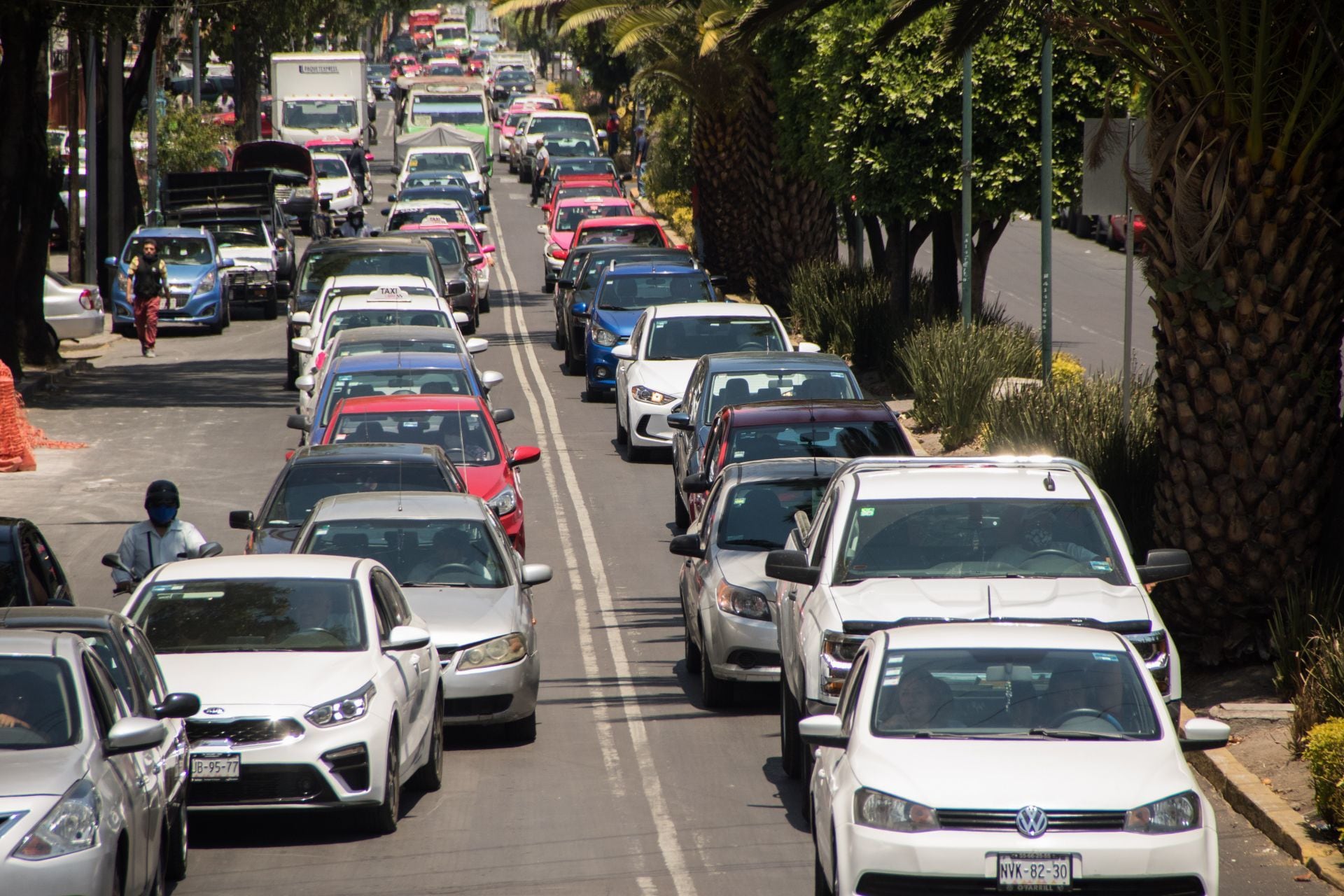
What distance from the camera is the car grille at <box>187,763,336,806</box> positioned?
31.9 ft

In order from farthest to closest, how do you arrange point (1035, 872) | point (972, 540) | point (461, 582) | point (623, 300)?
point (623, 300), point (461, 582), point (972, 540), point (1035, 872)

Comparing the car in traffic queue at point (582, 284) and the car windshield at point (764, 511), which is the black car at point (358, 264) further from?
the car windshield at point (764, 511)

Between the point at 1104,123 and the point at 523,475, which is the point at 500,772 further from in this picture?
the point at 523,475

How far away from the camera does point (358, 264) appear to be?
30.0m

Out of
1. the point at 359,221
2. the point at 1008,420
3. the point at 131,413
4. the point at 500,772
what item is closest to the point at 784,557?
the point at 500,772

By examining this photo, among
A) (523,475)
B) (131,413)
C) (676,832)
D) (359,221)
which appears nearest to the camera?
(676,832)

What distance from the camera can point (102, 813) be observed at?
7.52 metres

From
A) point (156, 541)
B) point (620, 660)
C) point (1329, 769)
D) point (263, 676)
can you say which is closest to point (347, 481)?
point (156, 541)

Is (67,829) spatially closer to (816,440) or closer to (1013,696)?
(1013,696)

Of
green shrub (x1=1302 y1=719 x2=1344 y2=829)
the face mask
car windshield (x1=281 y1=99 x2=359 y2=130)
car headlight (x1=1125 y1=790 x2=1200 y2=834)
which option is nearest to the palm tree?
green shrub (x1=1302 y1=719 x2=1344 y2=829)

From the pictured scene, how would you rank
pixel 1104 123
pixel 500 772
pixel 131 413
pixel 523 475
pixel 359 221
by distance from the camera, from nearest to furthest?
pixel 500 772 → pixel 1104 123 → pixel 523 475 → pixel 131 413 → pixel 359 221

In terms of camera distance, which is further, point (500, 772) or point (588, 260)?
point (588, 260)

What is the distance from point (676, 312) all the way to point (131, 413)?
27.4 ft

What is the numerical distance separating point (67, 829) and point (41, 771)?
31 centimetres
